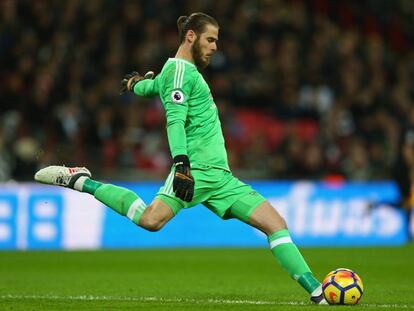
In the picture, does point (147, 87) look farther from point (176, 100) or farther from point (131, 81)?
point (176, 100)

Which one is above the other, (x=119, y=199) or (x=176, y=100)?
(x=176, y=100)

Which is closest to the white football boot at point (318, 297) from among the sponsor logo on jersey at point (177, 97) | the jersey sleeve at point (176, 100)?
the jersey sleeve at point (176, 100)

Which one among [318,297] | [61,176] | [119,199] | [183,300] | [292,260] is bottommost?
[183,300]

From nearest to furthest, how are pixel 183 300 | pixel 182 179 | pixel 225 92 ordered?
pixel 182 179 < pixel 183 300 < pixel 225 92

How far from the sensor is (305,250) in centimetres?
1606

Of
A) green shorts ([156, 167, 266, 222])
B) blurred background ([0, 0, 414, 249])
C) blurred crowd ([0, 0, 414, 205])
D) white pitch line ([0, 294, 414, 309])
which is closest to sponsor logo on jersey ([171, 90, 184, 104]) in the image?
green shorts ([156, 167, 266, 222])

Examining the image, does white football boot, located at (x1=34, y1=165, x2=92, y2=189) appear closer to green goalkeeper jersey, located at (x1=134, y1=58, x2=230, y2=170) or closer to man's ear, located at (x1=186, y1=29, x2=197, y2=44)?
green goalkeeper jersey, located at (x1=134, y1=58, x2=230, y2=170)

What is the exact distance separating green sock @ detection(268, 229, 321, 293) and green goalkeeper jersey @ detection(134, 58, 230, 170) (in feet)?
2.23

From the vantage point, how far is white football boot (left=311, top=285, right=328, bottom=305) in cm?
741

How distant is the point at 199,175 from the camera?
7.53 metres

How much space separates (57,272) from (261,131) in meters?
8.10

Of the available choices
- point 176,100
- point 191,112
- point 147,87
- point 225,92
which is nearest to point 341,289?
point 191,112

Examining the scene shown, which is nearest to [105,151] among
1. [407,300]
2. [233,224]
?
[233,224]

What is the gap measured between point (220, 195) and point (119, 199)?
0.77m
